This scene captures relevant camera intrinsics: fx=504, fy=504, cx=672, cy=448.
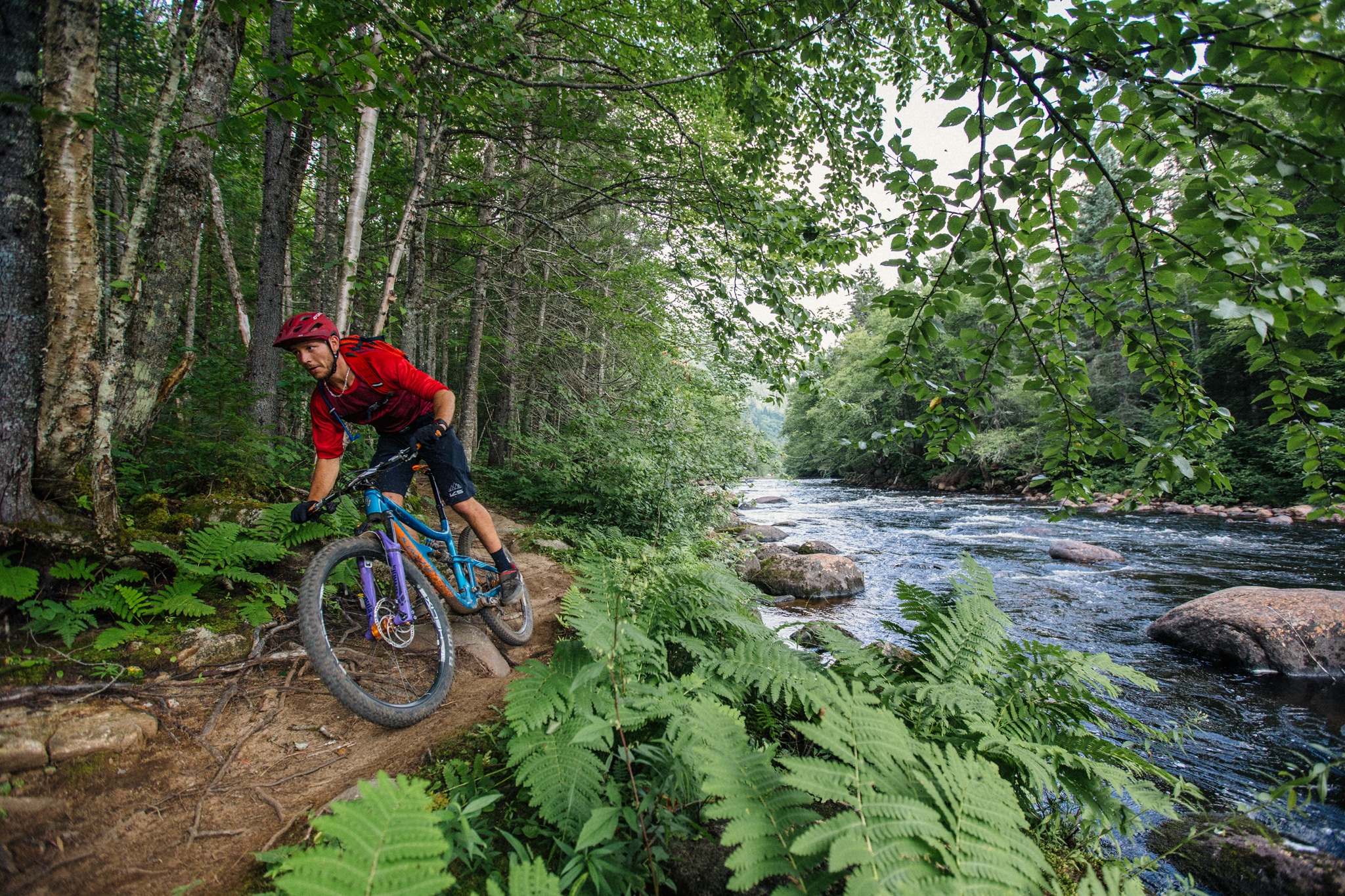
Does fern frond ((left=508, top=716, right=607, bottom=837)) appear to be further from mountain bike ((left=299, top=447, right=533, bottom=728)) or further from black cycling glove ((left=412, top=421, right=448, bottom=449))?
black cycling glove ((left=412, top=421, right=448, bottom=449))

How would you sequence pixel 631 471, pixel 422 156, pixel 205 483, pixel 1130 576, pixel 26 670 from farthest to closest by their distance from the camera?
pixel 1130 576
pixel 631 471
pixel 422 156
pixel 205 483
pixel 26 670

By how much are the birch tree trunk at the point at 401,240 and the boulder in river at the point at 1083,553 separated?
12.9m

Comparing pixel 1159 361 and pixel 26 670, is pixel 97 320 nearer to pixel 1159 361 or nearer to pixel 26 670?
pixel 26 670

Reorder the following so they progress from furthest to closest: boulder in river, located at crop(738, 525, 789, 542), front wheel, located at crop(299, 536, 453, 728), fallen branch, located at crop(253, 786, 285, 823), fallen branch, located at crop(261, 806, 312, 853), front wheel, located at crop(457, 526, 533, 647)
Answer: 1. boulder in river, located at crop(738, 525, 789, 542)
2. front wheel, located at crop(457, 526, 533, 647)
3. front wheel, located at crop(299, 536, 453, 728)
4. fallen branch, located at crop(253, 786, 285, 823)
5. fallen branch, located at crop(261, 806, 312, 853)

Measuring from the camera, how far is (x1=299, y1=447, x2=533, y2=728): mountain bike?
2455mm

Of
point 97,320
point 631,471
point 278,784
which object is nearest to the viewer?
point 278,784

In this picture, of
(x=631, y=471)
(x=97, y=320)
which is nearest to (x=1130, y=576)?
(x=631, y=471)

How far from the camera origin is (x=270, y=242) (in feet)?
19.3

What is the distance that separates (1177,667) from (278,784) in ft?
26.6

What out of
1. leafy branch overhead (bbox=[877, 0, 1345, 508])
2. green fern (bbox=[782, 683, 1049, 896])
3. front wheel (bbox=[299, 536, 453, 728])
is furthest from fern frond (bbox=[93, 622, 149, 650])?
leafy branch overhead (bbox=[877, 0, 1345, 508])

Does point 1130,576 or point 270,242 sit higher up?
point 270,242

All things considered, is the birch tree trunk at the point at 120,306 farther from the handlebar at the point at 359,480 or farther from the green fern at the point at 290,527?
the handlebar at the point at 359,480

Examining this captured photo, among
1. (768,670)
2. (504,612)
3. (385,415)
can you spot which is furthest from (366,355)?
(768,670)

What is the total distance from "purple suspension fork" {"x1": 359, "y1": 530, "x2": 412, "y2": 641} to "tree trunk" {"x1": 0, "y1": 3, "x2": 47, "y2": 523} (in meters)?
1.72
